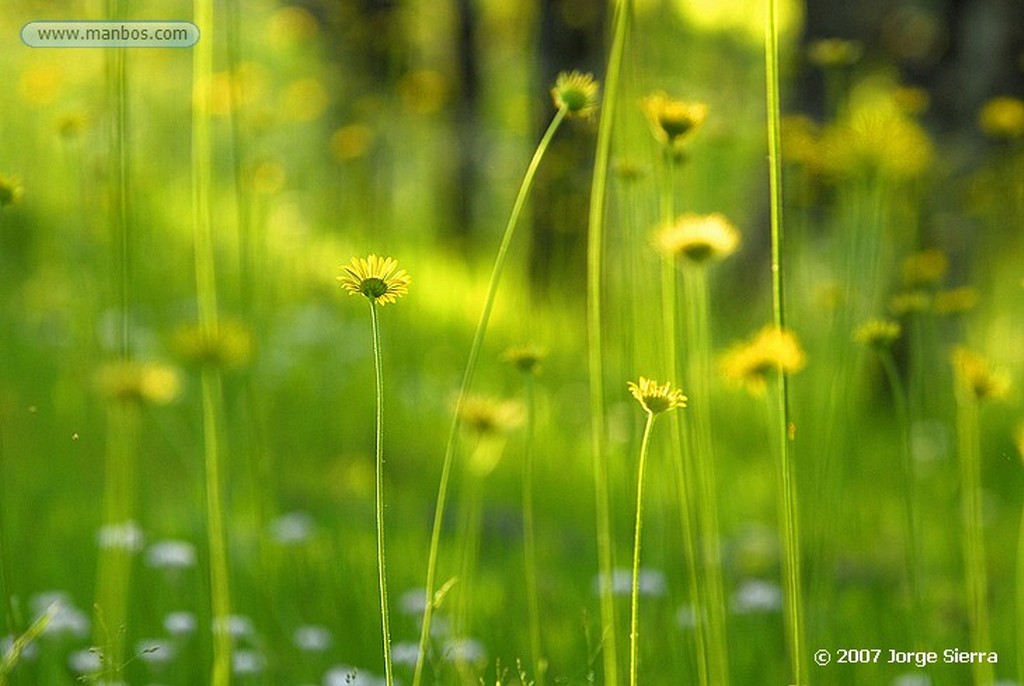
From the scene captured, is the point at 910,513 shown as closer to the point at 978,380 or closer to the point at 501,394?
the point at 978,380

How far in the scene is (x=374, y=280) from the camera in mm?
663

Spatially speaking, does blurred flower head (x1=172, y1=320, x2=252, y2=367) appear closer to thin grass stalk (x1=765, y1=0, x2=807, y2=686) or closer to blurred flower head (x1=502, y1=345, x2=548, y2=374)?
blurred flower head (x1=502, y1=345, x2=548, y2=374)

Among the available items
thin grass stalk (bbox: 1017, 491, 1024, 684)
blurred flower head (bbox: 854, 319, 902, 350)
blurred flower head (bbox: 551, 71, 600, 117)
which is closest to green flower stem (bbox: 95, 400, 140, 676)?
blurred flower head (bbox: 551, 71, 600, 117)

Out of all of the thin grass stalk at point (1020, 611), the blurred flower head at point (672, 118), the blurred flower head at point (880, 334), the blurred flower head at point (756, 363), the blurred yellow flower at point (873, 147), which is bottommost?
the thin grass stalk at point (1020, 611)

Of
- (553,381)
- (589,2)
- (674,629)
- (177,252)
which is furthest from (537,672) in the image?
(177,252)

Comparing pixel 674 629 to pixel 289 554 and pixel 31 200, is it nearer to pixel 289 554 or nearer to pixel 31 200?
pixel 289 554

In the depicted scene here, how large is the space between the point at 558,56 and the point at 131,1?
1.10 metres

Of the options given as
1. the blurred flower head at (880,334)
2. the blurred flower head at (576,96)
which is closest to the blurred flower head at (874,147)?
the blurred flower head at (880,334)

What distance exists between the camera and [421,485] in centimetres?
157

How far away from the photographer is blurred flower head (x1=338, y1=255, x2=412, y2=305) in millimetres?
662

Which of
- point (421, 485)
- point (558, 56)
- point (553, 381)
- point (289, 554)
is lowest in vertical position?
point (289, 554)

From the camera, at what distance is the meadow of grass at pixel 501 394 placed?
872 millimetres

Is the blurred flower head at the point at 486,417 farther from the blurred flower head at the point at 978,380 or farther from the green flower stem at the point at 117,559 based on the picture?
the blurred flower head at the point at 978,380

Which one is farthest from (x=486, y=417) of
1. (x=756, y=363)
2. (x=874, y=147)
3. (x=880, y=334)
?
(x=874, y=147)
